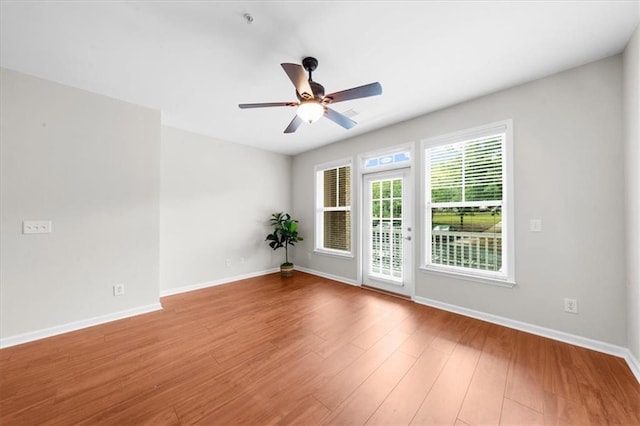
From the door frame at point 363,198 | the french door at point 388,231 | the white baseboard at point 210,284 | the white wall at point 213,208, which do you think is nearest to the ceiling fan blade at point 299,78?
the door frame at point 363,198

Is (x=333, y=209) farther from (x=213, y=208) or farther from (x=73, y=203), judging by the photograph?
(x=73, y=203)

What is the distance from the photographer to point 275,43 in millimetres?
1996

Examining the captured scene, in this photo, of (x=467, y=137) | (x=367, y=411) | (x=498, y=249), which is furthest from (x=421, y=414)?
(x=467, y=137)

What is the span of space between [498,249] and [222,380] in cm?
321

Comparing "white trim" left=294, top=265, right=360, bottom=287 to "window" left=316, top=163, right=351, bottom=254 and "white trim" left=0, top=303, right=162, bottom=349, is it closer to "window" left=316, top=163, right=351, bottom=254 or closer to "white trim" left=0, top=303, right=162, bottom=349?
"window" left=316, top=163, right=351, bottom=254

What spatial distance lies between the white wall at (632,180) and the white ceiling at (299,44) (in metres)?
0.26

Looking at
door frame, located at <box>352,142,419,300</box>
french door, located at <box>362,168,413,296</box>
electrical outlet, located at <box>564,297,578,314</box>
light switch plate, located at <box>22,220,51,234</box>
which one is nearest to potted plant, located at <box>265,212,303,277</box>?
door frame, located at <box>352,142,419,300</box>

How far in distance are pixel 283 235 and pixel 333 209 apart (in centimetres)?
122

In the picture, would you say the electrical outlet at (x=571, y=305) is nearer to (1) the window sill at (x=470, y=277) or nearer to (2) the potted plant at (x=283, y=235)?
(1) the window sill at (x=470, y=277)

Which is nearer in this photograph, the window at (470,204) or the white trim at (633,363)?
the white trim at (633,363)

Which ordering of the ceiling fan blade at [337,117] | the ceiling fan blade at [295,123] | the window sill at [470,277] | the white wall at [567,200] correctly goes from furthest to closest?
the window sill at [470,277] < the ceiling fan blade at [295,123] < the ceiling fan blade at [337,117] < the white wall at [567,200]

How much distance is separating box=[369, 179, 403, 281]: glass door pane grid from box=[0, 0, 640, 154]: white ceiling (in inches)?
56.9

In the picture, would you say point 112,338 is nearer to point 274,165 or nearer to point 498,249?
point 274,165

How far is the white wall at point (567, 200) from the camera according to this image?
7.00 feet
